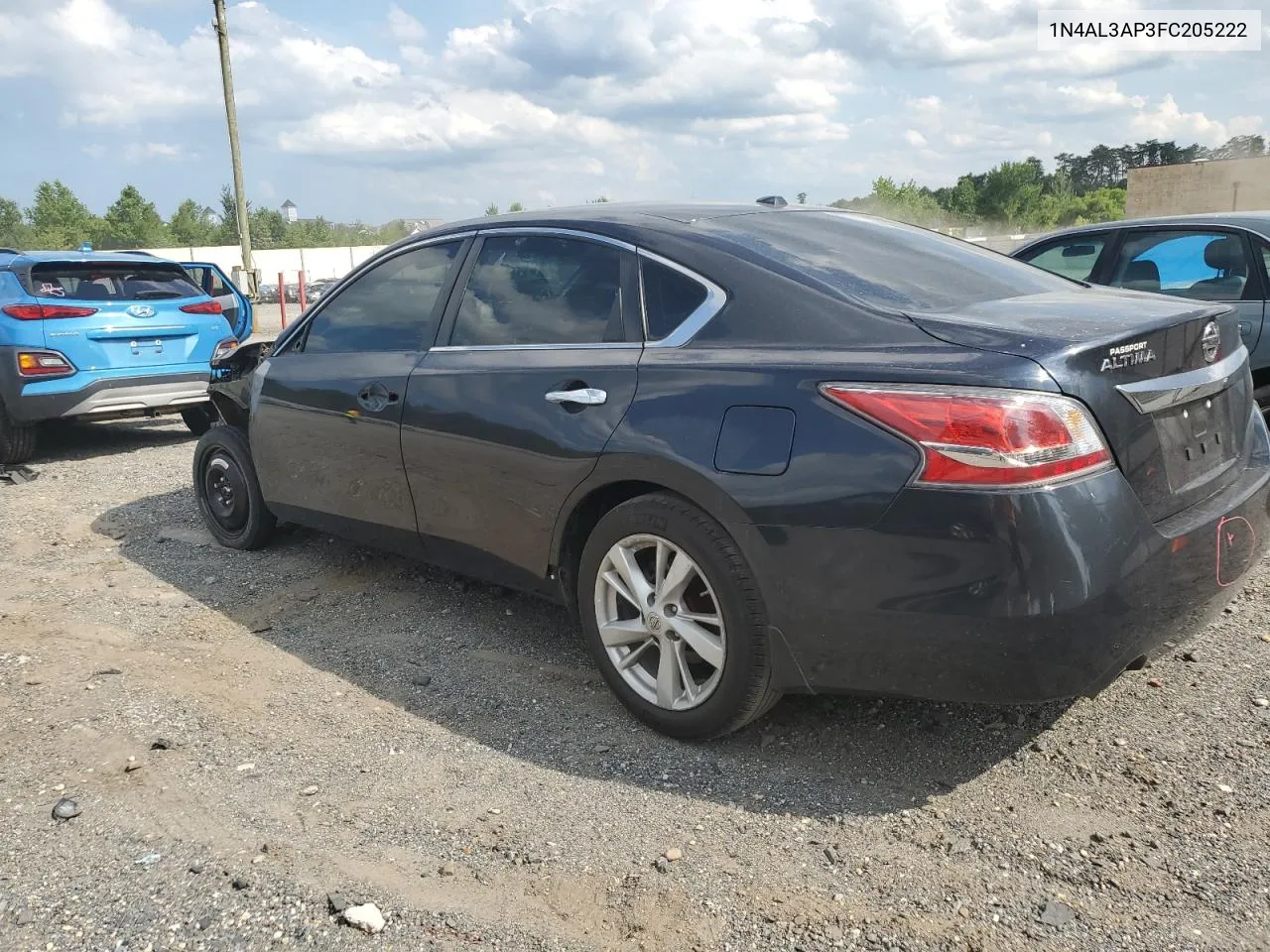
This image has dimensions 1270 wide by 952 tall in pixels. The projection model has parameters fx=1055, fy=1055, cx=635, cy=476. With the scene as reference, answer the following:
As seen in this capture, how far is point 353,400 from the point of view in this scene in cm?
428

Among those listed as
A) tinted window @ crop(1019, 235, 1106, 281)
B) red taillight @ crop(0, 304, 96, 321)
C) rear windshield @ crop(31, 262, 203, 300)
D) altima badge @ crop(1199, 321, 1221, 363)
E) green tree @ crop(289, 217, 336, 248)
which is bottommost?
altima badge @ crop(1199, 321, 1221, 363)

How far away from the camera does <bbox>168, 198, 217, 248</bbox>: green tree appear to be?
297 ft

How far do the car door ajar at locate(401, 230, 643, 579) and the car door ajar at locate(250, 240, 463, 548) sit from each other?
143mm

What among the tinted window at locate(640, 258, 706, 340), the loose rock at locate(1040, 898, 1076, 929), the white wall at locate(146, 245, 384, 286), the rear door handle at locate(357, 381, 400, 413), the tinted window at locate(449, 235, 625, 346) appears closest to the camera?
the loose rock at locate(1040, 898, 1076, 929)

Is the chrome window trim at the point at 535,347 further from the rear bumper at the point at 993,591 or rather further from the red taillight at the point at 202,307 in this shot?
the red taillight at the point at 202,307

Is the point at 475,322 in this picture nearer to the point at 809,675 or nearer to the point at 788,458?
the point at 788,458

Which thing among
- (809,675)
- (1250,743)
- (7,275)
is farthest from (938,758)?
(7,275)

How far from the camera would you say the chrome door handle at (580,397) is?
3307 mm

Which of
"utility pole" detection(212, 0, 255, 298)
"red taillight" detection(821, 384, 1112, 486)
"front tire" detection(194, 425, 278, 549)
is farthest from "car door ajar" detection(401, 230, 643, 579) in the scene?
"utility pole" detection(212, 0, 255, 298)

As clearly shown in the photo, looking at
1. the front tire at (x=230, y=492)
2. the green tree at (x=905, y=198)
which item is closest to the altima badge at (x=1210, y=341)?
the front tire at (x=230, y=492)

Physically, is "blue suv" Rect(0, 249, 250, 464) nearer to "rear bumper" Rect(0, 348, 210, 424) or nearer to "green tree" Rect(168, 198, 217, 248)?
"rear bumper" Rect(0, 348, 210, 424)

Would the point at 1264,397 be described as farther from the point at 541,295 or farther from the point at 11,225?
the point at 11,225

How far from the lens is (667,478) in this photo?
10.0 feet

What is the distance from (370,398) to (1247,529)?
3.08 metres
